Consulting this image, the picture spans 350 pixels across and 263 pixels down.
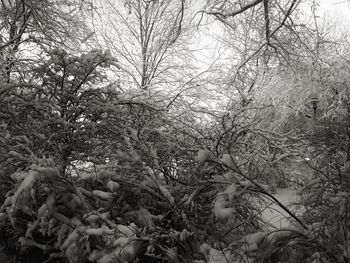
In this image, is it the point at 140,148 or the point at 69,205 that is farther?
the point at 140,148

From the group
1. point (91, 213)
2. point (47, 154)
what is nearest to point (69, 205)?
point (91, 213)

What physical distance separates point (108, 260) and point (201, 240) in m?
0.82

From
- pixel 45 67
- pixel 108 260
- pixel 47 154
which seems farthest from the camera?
pixel 45 67

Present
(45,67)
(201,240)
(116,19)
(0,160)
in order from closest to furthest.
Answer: (201,240), (0,160), (45,67), (116,19)

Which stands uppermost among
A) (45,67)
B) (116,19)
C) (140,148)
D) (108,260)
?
(116,19)

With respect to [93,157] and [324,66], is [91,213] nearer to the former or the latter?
[93,157]

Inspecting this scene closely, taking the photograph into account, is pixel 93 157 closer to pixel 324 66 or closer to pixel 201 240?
pixel 201 240

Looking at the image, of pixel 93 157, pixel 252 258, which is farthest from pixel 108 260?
pixel 93 157

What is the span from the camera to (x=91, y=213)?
2498 mm

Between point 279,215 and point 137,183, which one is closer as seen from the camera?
point 137,183

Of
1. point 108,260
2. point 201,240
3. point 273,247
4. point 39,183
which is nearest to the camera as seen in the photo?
point 273,247

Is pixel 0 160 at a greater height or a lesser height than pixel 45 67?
lesser

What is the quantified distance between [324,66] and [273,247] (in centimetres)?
1071

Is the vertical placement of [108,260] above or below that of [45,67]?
below
